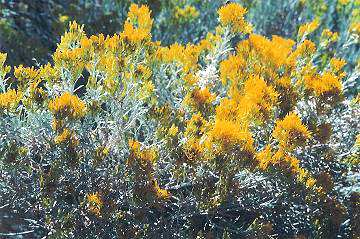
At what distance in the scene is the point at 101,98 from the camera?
121 inches

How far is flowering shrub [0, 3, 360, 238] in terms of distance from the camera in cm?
295

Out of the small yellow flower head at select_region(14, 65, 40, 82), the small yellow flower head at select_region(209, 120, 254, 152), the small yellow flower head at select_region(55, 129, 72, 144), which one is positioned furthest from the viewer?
the small yellow flower head at select_region(14, 65, 40, 82)

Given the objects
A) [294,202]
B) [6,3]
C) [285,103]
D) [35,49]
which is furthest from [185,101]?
[6,3]

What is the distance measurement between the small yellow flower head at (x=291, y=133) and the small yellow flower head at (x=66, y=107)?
3.20 ft

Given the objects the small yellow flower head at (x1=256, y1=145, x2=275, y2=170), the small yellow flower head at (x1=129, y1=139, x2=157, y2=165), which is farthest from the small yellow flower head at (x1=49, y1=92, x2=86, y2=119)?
the small yellow flower head at (x1=256, y1=145, x2=275, y2=170)

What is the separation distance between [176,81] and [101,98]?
558 millimetres

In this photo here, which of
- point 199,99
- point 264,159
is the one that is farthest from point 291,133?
point 199,99

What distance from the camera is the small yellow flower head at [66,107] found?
2.87m

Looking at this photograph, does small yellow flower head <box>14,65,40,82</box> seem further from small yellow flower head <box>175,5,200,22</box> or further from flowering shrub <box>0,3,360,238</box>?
small yellow flower head <box>175,5,200,22</box>

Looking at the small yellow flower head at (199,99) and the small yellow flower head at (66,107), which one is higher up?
the small yellow flower head at (199,99)

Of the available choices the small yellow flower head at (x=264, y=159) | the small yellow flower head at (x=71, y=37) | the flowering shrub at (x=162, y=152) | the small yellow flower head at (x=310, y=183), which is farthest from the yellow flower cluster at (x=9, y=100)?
A: the small yellow flower head at (x=310, y=183)

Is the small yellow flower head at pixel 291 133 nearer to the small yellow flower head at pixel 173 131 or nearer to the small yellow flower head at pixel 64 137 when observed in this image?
the small yellow flower head at pixel 173 131

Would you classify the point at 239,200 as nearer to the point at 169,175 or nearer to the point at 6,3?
the point at 169,175

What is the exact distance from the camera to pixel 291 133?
2.95m
